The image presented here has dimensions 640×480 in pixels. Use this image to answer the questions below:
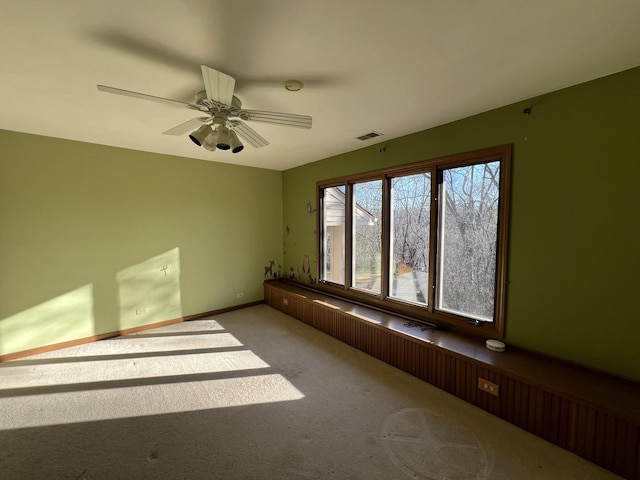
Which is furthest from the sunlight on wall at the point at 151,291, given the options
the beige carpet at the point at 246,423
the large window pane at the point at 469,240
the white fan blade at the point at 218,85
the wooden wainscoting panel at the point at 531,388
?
the large window pane at the point at 469,240

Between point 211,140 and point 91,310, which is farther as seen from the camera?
point 91,310

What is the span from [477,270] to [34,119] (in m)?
4.49

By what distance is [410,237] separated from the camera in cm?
327

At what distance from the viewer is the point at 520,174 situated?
7.68 ft

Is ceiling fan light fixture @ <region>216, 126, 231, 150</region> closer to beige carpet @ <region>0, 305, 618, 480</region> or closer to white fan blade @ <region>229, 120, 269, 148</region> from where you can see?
white fan blade @ <region>229, 120, 269, 148</region>

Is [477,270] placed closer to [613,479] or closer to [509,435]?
[509,435]

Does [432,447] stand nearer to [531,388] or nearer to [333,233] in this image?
[531,388]

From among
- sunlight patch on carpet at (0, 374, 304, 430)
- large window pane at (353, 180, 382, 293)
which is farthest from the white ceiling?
sunlight patch on carpet at (0, 374, 304, 430)

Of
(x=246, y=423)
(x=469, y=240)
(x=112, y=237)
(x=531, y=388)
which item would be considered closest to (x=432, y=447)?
(x=531, y=388)

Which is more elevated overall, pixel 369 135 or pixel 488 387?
pixel 369 135

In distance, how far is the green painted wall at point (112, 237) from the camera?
306 cm

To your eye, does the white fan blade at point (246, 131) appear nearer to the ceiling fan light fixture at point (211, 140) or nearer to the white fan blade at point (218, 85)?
the ceiling fan light fixture at point (211, 140)

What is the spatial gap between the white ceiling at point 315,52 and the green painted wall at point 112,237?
87 cm

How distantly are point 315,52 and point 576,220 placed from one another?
86.8 inches
